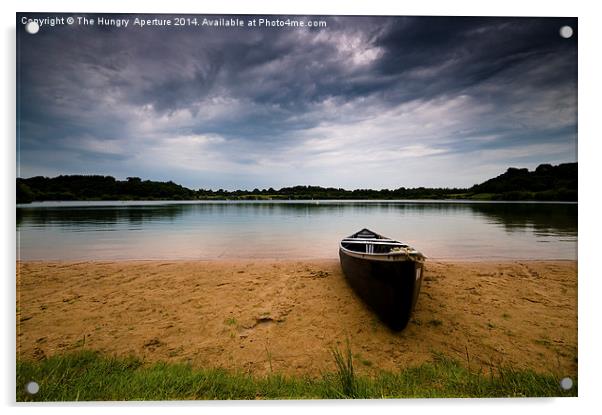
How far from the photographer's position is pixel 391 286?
2.88m

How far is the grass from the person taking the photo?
2.47 metres

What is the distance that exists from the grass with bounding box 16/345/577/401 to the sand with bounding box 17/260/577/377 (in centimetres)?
11

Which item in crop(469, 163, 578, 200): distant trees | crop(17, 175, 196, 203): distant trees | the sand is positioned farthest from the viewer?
crop(17, 175, 196, 203): distant trees

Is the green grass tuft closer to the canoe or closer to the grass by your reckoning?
the grass

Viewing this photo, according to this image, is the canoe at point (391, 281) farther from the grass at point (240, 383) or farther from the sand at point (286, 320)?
the grass at point (240, 383)

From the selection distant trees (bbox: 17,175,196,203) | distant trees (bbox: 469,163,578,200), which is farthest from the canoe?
distant trees (bbox: 17,175,196,203)

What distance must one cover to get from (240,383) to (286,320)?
981 millimetres

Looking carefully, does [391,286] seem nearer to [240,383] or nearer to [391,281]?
[391,281]

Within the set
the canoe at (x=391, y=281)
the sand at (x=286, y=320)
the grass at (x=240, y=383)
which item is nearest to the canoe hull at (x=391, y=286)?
the canoe at (x=391, y=281)

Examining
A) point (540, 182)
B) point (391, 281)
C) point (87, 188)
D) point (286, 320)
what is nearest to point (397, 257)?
point (391, 281)

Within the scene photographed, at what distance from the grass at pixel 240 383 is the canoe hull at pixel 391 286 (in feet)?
1.83

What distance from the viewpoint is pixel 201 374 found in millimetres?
2541
